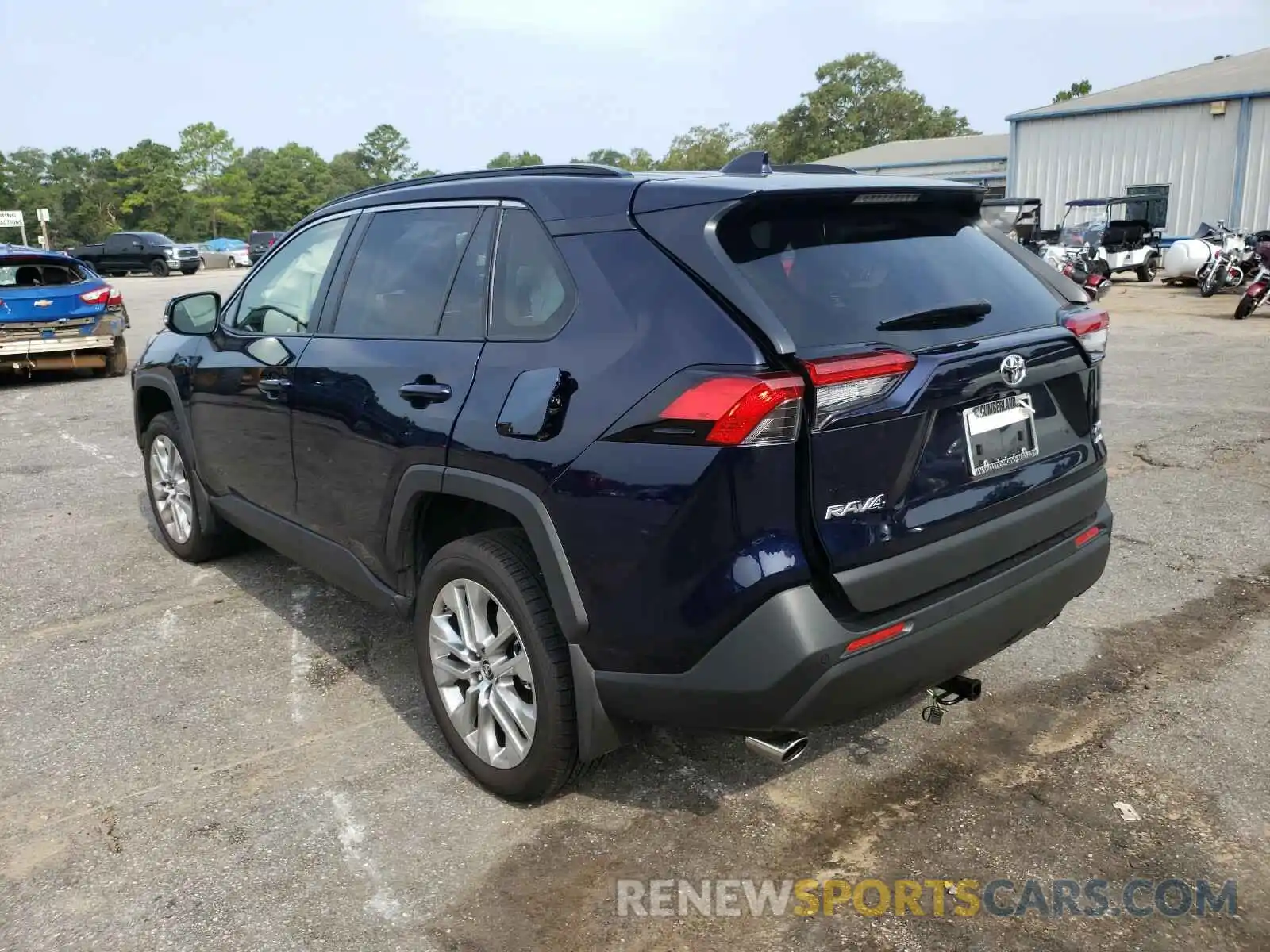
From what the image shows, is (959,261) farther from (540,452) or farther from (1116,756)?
(1116,756)

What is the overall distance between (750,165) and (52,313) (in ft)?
37.6

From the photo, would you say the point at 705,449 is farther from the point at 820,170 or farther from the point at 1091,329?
the point at 1091,329

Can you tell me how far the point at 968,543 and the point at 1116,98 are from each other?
106 ft

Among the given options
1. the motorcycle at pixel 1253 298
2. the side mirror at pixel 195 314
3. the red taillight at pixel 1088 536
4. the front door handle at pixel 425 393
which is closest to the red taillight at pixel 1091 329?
the red taillight at pixel 1088 536

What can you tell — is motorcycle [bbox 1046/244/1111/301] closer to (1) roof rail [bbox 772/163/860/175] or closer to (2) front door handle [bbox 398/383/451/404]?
(1) roof rail [bbox 772/163/860/175]

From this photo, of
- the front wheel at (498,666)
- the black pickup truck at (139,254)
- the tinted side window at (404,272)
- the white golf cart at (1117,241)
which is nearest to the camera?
the front wheel at (498,666)

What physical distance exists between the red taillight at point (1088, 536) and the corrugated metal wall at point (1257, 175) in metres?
27.5

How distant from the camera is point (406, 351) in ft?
10.9

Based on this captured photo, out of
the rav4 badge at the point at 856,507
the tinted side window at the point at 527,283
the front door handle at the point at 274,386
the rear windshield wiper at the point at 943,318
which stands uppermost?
the tinted side window at the point at 527,283

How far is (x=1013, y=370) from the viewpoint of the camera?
109 inches

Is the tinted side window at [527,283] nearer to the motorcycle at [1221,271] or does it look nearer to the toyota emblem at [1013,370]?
the toyota emblem at [1013,370]

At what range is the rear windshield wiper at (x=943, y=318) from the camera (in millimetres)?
2662

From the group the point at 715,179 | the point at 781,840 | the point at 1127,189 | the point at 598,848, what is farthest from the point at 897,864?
the point at 1127,189

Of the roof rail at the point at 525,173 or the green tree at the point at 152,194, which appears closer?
the roof rail at the point at 525,173
